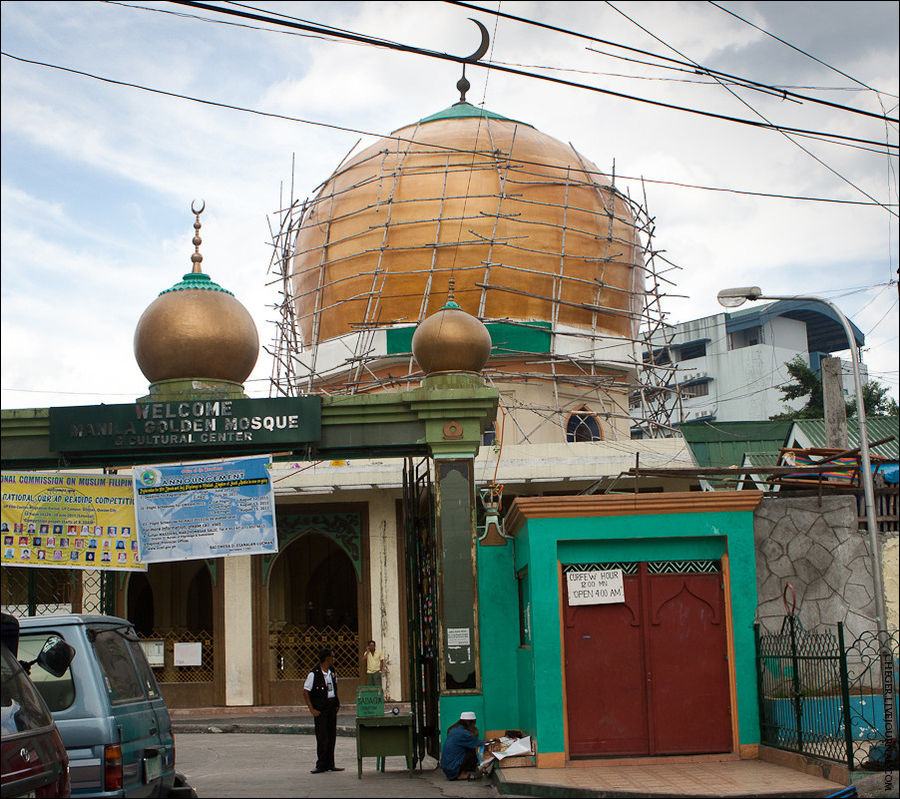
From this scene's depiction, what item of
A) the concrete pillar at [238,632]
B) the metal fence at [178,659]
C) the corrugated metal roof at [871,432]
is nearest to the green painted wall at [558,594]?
the corrugated metal roof at [871,432]

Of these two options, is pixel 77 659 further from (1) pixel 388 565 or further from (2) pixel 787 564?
(1) pixel 388 565

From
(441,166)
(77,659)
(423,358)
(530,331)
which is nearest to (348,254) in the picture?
(441,166)

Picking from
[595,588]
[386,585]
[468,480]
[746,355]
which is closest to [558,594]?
[595,588]

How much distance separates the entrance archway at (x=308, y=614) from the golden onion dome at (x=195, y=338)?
31.2 feet

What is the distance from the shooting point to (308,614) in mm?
25828

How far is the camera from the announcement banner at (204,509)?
11508mm

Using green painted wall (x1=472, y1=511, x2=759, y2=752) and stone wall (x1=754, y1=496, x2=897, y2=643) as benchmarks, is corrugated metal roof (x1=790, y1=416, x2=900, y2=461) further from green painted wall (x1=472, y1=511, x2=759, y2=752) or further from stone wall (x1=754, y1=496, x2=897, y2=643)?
green painted wall (x1=472, y1=511, x2=759, y2=752)

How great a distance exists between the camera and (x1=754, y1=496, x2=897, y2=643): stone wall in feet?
40.7

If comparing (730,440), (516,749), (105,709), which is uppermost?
(730,440)

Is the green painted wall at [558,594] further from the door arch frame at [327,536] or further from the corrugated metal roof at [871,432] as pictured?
the door arch frame at [327,536]

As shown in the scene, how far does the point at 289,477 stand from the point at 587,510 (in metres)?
10.4

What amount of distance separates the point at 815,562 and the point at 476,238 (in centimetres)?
1188

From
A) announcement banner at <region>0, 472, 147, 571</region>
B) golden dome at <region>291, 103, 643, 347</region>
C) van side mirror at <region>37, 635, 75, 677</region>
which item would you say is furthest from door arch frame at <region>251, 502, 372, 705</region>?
van side mirror at <region>37, 635, 75, 677</region>

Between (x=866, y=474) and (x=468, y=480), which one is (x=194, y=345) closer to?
(x=468, y=480)
